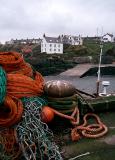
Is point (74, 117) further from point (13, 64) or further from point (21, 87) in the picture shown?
point (13, 64)

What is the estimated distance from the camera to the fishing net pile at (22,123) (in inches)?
251

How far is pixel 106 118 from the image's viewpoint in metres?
8.90

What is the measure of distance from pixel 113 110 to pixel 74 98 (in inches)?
71.4

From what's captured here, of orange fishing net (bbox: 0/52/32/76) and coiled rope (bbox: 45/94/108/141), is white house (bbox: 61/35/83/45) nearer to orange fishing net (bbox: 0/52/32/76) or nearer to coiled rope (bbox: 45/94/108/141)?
orange fishing net (bbox: 0/52/32/76)

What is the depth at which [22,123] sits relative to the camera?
678 cm

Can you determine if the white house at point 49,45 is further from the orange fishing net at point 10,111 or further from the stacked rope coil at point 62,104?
the orange fishing net at point 10,111

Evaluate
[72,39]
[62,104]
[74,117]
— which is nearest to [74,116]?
[74,117]

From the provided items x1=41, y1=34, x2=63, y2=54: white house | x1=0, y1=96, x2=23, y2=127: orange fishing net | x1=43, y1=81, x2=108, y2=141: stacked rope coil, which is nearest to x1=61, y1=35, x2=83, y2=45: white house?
x1=41, y1=34, x2=63, y2=54: white house

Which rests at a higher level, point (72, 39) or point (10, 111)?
point (72, 39)

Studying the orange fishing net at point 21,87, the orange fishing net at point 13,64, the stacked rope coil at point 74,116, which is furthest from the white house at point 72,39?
the orange fishing net at point 21,87

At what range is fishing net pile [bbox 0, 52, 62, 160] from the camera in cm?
638

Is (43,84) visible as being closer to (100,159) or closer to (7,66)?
(7,66)

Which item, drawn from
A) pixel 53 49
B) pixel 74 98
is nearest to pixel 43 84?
pixel 74 98

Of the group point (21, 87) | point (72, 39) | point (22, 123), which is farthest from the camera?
point (72, 39)
